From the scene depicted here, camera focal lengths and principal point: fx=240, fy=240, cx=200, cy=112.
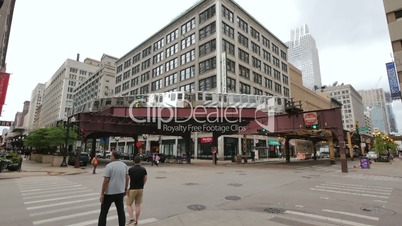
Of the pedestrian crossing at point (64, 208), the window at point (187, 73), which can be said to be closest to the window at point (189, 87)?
the window at point (187, 73)

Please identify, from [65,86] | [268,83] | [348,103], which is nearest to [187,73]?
[268,83]

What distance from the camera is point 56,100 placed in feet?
425

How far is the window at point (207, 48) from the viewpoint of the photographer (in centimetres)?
4712

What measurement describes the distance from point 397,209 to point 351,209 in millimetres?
1669

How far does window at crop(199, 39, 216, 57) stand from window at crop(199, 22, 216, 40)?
1.96m

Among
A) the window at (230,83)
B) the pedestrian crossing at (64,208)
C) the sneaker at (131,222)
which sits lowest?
the pedestrian crossing at (64,208)

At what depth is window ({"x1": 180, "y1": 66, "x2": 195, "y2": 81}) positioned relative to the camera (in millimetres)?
50862

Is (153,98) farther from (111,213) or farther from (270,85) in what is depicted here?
(270,85)

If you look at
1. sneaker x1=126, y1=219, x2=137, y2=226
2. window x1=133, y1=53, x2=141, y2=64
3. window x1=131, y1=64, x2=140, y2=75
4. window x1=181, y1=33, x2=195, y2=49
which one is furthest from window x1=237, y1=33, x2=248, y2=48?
sneaker x1=126, y1=219, x2=137, y2=226

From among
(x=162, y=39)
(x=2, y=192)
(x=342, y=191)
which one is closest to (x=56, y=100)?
(x=162, y=39)

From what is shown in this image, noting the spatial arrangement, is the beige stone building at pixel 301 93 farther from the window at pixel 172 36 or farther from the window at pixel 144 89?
the window at pixel 144 89

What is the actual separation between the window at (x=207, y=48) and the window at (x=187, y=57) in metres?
2.37

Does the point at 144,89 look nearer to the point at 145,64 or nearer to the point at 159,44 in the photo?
the point at 145,64

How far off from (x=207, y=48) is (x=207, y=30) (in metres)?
4.15
